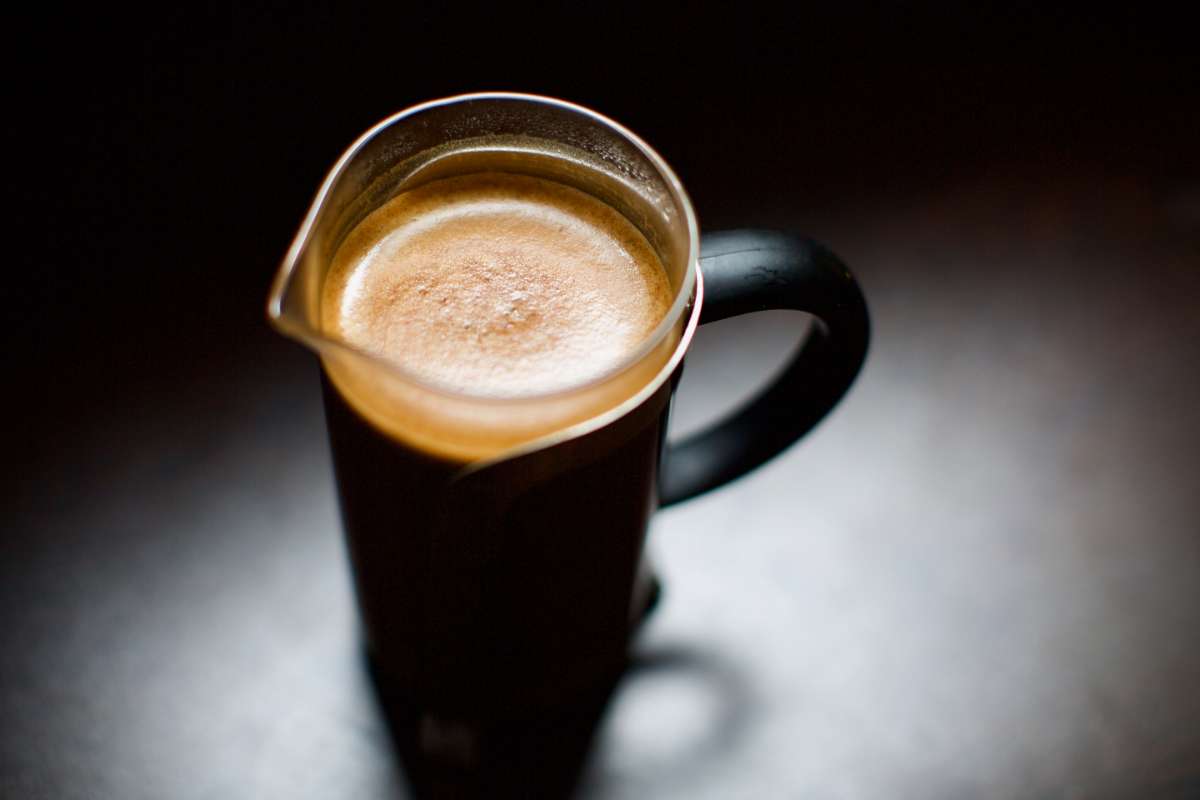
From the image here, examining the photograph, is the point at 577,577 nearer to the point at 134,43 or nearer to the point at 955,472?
the point at 955,472

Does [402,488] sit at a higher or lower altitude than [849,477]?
higher

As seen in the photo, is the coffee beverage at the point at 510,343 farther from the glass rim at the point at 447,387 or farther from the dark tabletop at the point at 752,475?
the dark tabletop at the point at 752,475

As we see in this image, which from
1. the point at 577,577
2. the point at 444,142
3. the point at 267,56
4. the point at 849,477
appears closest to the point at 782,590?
the point at 849,477

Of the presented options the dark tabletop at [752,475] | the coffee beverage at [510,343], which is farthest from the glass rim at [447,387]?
the dark tabletop at [752,475]

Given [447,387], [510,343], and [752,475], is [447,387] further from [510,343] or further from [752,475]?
[752,475]

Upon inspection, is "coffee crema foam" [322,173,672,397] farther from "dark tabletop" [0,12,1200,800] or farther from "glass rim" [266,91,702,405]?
"dark tabletop" [0,12,1200,800]

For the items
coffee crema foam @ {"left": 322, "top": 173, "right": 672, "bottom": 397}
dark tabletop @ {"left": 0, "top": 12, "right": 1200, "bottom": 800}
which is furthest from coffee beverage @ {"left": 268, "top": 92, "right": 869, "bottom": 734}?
dark tabletop @ {"left": 0, "top": 12, "right": 1200, "bottom": 800}
